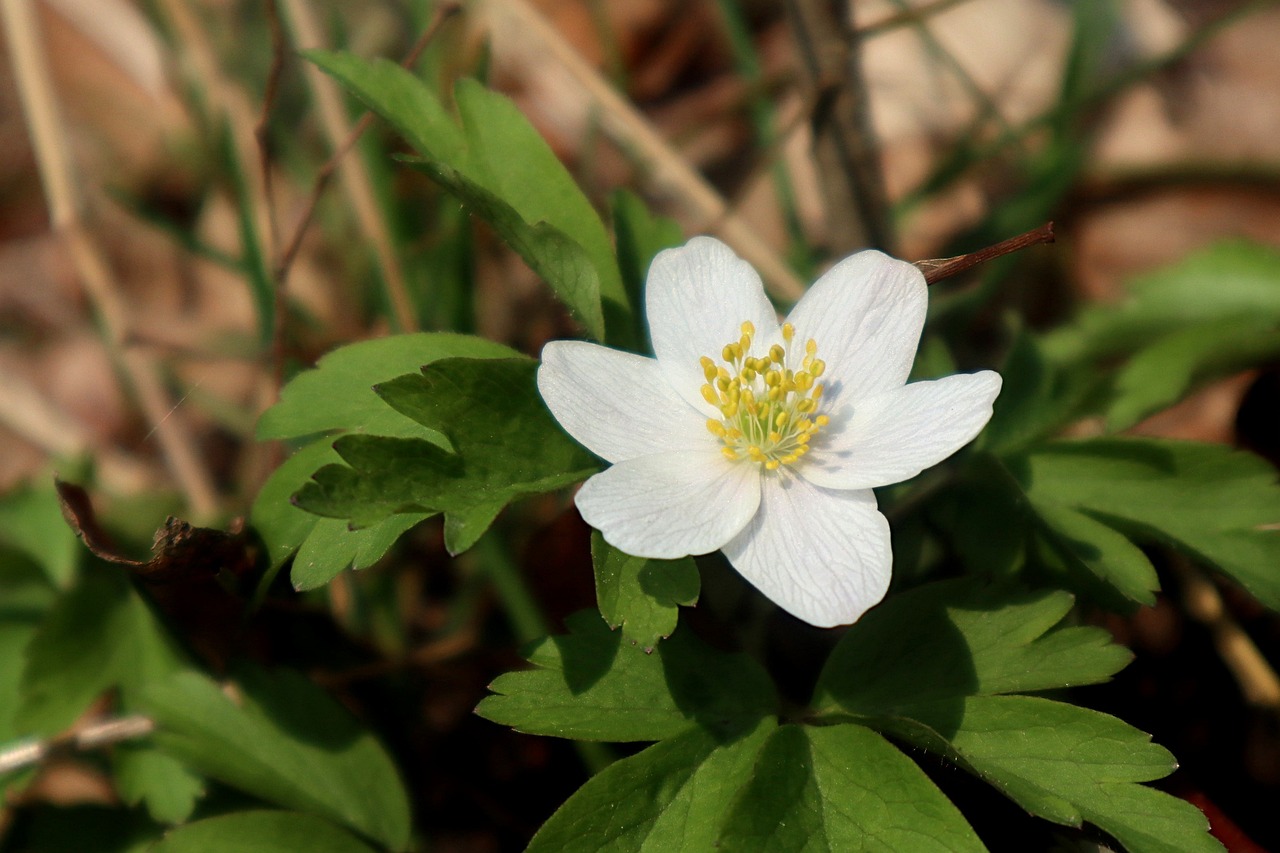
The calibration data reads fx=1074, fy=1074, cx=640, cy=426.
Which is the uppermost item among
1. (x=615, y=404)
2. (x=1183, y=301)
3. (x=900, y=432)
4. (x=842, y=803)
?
(x=615, y=404)

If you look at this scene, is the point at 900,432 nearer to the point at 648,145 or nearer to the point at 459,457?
the point at 459,457

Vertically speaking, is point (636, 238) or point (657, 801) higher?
point (636, 238)

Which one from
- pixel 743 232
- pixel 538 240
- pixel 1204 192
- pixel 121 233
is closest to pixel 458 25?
pixel 743 232

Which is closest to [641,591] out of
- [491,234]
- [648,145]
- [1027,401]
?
[1027,401]

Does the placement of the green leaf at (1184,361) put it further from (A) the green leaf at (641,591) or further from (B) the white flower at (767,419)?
(A) the green leaf at (641,591)

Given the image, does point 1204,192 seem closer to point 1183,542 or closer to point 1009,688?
point 1183,542

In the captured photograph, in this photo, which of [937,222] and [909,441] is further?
[937,222]

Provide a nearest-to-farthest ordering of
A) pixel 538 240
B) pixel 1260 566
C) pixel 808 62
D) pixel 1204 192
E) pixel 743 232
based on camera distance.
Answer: pixel 538 240
pixel 1260 566
pixel 808 62
pixel 743 232
pixel 1204 192
